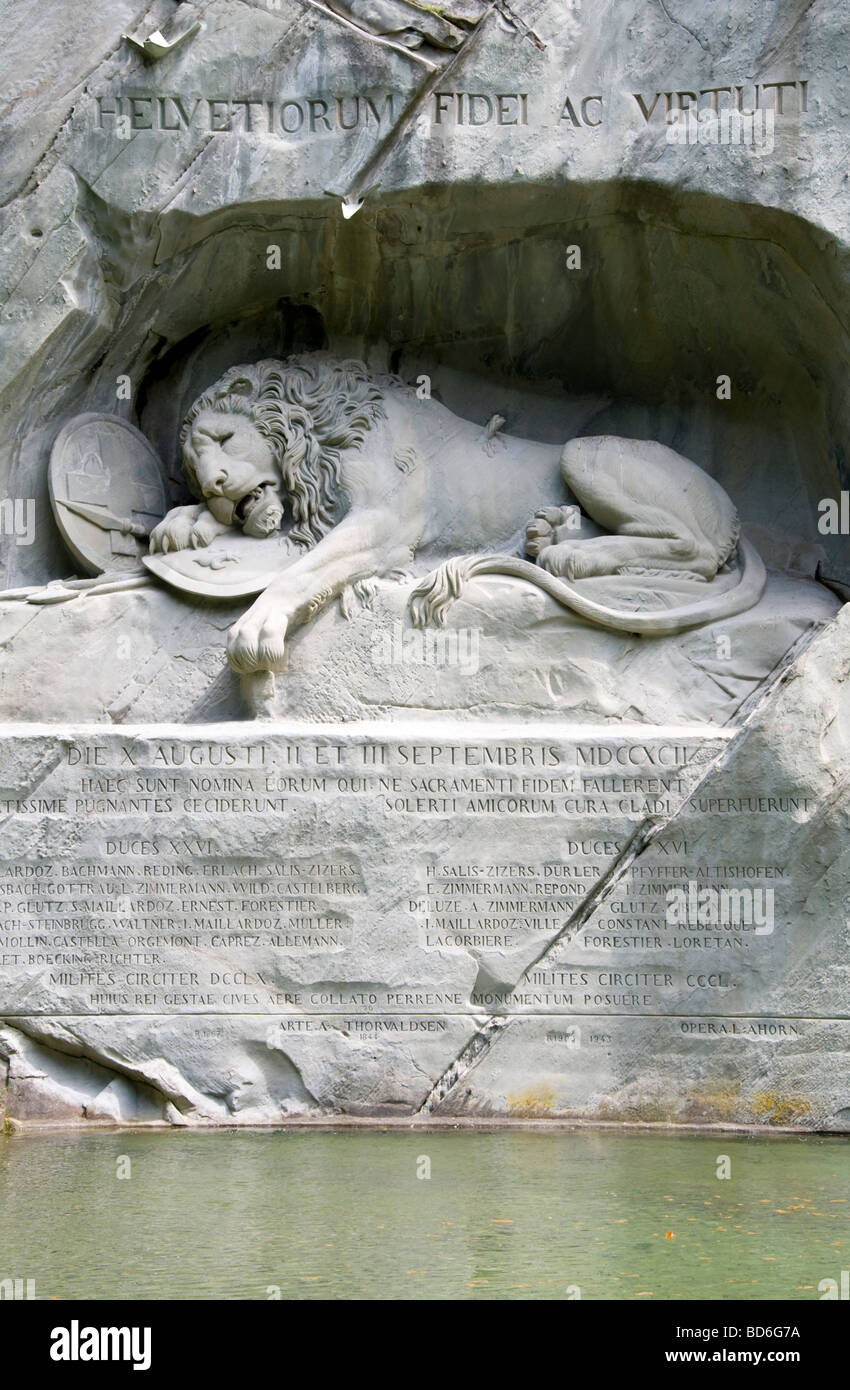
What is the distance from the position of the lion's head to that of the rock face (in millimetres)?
22

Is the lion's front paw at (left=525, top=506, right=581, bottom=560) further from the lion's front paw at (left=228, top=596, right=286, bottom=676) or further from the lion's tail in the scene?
the lion's front paw at (left=228, top=596, right=286, bottom=676)

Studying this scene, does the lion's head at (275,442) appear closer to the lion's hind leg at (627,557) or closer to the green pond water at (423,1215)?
the lion's hind leg at (627,557)

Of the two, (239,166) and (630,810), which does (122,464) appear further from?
(630,810)

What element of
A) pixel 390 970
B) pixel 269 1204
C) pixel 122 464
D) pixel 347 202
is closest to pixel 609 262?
pixel 347 202

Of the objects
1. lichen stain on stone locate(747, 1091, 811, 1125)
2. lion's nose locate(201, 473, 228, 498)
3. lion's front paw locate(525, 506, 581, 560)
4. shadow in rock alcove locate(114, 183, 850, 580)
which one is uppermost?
shadow in rock alcove locate(114, 183, 850, 580)

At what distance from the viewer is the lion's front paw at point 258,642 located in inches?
287

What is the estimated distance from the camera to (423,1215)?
Result: 18.4 ft

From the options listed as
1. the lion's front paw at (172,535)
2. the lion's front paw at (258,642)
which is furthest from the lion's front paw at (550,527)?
the lion's front paw at (172,535)

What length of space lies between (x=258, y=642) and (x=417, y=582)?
0.78 m

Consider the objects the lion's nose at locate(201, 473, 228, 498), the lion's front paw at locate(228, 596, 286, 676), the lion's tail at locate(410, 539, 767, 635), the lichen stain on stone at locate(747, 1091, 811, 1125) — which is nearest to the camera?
the lichen stain on stone at locate(747, 1091, 811, 1125)

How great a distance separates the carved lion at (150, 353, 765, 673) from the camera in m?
7.68

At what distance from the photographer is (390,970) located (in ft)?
23.4
